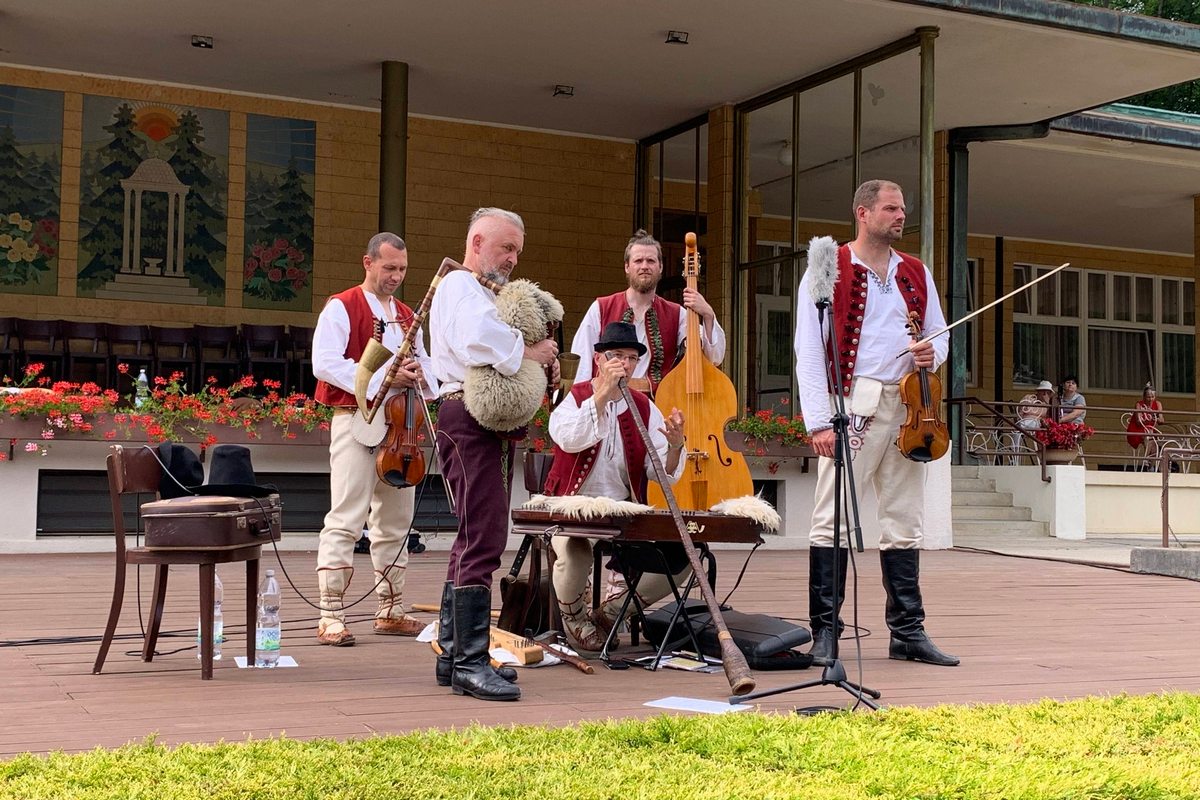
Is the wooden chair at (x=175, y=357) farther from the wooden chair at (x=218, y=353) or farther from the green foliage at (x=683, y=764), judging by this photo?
the green foliage at (x=683, y=764)

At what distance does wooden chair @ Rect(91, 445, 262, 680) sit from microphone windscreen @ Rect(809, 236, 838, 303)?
2.01m

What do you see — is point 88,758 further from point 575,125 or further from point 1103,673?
point 575,125

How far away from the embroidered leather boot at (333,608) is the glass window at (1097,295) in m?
17.5

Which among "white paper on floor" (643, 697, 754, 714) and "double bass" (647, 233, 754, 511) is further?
"double bass" (647, 233, 754, 511)

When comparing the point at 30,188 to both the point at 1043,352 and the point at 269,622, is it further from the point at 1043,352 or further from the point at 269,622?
the point at 1043,352

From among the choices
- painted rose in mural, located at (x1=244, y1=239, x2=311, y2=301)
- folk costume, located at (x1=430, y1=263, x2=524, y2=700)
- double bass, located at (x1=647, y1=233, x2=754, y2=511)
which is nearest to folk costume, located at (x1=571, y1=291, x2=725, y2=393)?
double bass, located at (x1=647, y1=233, x2=754, y2=511)

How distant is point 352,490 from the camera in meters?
5.25

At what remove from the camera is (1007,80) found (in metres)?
12.2

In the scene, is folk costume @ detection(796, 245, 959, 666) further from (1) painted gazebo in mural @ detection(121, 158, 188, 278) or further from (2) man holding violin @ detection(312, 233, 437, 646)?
(1) painted gazebo in mural @ detection(121, 158, 188, 278)

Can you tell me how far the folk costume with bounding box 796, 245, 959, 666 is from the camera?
4816mm

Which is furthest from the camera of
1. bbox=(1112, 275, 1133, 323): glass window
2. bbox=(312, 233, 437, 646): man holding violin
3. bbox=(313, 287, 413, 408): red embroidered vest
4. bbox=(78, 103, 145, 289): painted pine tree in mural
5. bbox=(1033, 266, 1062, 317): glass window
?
bbox=(1112, 275, 1133, 323): glass window

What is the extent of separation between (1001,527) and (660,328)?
25.6 feet

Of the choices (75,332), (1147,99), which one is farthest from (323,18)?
(1147,99)

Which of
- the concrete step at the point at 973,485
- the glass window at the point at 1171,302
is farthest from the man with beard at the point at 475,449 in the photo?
the glass window at the point at 1171,302
